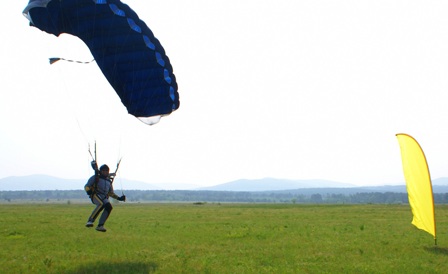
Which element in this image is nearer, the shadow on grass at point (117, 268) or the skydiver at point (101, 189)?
the shadow on grass at point (117, 268)

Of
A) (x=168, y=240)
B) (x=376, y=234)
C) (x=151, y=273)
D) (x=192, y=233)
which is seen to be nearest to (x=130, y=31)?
(x=151, y=273)

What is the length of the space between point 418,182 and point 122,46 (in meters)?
13.8

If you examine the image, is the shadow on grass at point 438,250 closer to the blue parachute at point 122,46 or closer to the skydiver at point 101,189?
the blue parachute at point 122,46

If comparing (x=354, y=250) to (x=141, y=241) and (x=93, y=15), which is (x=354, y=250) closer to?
(x=141, y=241)

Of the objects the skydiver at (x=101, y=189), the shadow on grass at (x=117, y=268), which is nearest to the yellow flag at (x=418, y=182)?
the shadow on grass at (x=117, y=268)

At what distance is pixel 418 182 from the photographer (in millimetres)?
20188

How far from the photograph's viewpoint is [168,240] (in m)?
21.4

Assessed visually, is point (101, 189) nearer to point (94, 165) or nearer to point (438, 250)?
point (94, 165)

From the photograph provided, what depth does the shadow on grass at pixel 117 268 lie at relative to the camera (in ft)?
43.3

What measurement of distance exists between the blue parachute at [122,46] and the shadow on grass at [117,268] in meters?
4.67

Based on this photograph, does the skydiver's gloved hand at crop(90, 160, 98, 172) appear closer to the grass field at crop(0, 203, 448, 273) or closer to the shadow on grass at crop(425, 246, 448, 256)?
the grass field at crop(0, 203, 448, 273)

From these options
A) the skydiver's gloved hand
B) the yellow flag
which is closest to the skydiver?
the skydiver's gloved hand

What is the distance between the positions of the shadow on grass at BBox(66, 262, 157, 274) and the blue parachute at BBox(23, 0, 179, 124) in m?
4.67

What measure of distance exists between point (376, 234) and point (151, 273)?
574 inches
